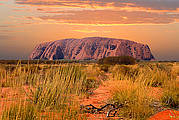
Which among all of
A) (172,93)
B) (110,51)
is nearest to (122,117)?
(172,93)

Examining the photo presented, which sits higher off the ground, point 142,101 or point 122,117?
point 142,101

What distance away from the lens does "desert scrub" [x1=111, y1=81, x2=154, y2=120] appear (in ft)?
15.2

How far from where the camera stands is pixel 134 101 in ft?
17.0

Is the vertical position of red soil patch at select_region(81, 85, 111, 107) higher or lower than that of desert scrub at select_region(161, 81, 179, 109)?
lower

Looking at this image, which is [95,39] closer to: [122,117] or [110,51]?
[110,51]

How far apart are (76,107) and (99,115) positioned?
1.96 m

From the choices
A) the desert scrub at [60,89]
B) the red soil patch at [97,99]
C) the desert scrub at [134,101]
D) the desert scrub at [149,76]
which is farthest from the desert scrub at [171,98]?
the desert scrub at [60,89]

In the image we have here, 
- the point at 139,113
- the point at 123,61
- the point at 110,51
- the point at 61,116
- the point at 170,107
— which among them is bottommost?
the point at 110,51

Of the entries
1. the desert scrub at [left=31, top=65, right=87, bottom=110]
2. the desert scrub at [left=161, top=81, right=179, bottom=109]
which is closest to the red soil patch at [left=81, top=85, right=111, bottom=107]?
the desert scrub at [left=161, top=81, right=179, bottom=109]

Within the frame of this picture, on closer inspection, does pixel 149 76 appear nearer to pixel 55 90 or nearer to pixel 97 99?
pixel 97 99

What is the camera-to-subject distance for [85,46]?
532ft

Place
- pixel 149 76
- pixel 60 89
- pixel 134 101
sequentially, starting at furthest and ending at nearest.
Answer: pixel 149 76, pixel 134 101, pixel 60 89

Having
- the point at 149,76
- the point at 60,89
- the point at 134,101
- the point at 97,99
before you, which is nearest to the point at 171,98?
the point at 149,76

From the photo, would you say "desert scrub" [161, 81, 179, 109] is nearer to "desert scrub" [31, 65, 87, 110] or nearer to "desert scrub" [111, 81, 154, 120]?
"desert scrub" [111, 81, 154, 120]
